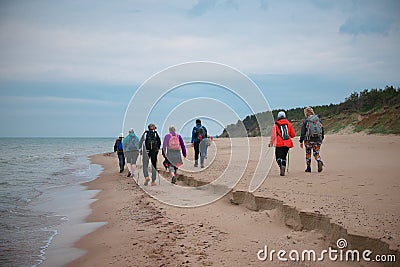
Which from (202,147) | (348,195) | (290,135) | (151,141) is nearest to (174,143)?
(151,141)

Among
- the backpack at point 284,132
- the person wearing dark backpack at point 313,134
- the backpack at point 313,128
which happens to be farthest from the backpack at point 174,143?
the backpack at point 313,128

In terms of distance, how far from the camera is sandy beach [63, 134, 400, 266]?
4738mm

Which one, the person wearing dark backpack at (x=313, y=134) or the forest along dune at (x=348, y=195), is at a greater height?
the person wearing dark backpack at (x=313, y=134)

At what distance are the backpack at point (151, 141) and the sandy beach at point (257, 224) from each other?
218cm

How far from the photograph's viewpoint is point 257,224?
6.30m

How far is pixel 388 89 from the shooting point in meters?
32.7

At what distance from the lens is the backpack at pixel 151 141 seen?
36.6ft

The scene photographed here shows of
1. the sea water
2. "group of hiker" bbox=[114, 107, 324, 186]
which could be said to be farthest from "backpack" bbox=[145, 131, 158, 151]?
the sea water

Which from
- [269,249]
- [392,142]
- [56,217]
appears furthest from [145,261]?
[392,142]

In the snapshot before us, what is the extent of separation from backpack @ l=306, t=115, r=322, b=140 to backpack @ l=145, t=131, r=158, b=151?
15.2 ft

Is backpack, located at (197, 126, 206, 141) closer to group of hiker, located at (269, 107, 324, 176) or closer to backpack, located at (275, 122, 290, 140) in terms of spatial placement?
group of hiker, located at (269, 107, 324, 176)

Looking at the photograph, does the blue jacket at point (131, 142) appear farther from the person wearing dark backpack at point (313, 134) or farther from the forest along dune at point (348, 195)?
the person wearing dark backpack at point (313, 134)

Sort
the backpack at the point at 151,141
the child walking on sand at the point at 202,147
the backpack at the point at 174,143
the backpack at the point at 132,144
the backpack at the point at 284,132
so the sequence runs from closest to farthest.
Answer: the backpack at the point at 284,132
the backpack at the point at 151,141
the backpack at the point at 174,143
the backpack at the point at 132,144
the child walking on sand at the point at 202,147

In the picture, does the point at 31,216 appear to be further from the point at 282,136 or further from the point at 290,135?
the point at 290,135
